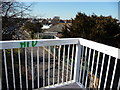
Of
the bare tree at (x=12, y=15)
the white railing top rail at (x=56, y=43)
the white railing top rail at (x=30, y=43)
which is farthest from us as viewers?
the bare tree at (x=12, y=15)

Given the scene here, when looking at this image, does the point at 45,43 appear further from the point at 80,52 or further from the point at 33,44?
the point at 80,52

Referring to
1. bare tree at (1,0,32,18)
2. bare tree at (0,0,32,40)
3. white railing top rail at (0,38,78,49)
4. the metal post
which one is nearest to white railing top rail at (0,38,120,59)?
white railing top rail at (0,38,78,49)

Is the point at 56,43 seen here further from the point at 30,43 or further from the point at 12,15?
the point at 12,15

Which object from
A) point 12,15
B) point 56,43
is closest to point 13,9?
point 12,15

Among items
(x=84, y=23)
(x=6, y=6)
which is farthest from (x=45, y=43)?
(x=84, y=23)

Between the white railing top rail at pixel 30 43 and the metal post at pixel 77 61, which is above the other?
the white railing top rail at pixel 30 43

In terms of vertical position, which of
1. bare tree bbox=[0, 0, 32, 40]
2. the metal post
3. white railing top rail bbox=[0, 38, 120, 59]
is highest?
bare tree bbox=[0, 0, 32, 40]

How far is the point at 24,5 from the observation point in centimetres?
823

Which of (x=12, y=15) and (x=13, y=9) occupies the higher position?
(x=13, y=9)

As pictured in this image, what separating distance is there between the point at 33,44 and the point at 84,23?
11573mm

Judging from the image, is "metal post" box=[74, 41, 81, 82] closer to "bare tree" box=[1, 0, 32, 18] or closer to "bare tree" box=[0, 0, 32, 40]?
"bare tree" box=[0, 0, 32, 40]

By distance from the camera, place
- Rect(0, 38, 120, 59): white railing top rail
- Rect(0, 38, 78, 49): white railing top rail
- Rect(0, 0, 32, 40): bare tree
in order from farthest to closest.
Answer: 1. Rect(0, 0, 32, 40): bare tree
2. Rect(0, 38, 78, 49): white railing top rail
3. Rect(0, 38, 120, 59): white railing top rail

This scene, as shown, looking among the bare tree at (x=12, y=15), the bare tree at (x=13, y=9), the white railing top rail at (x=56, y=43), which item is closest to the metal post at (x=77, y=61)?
the white railing top rail at (x=56, y=43)

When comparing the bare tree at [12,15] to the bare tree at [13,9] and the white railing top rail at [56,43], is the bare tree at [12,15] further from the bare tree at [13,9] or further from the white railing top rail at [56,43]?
the white railing top rail at [56,43]
